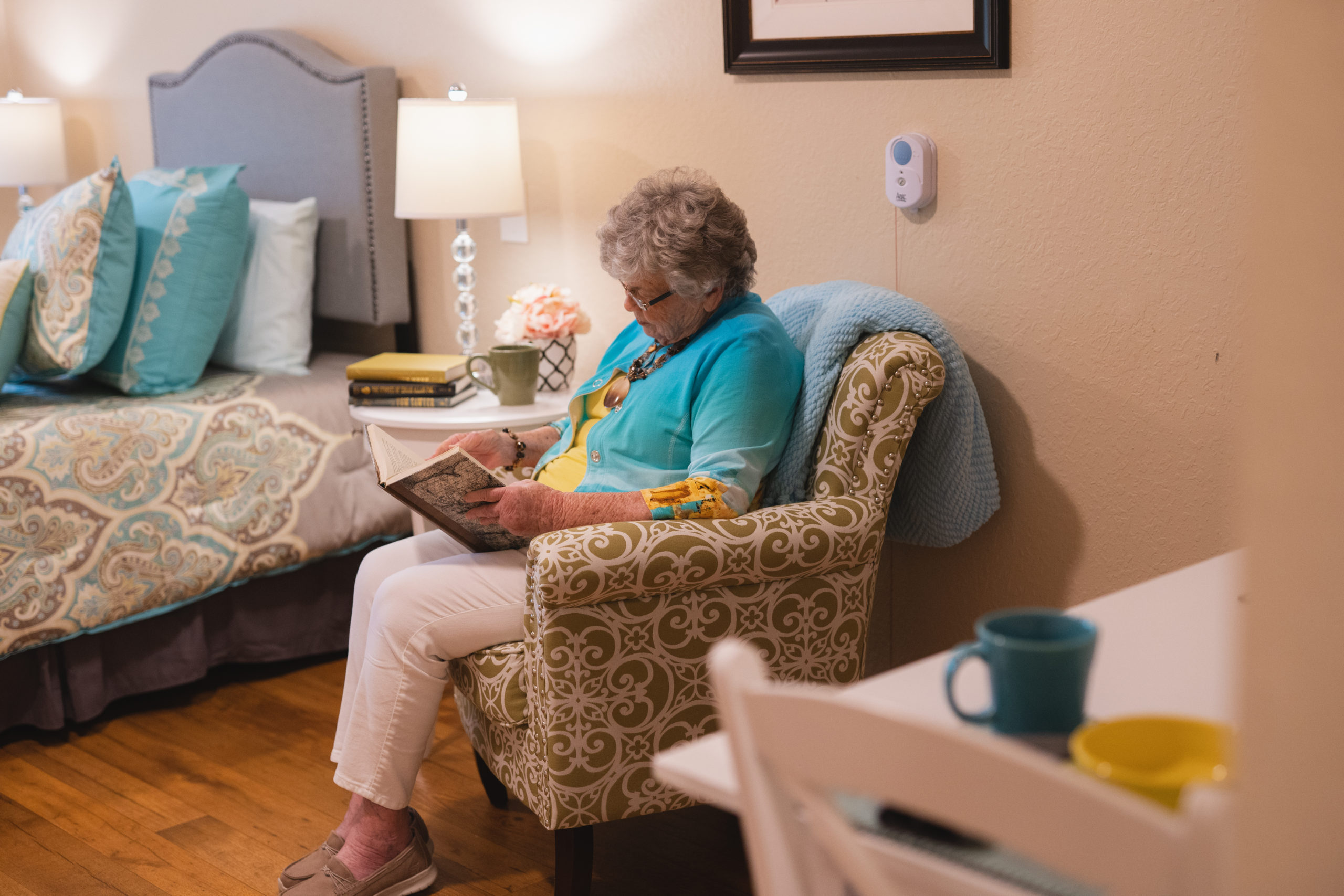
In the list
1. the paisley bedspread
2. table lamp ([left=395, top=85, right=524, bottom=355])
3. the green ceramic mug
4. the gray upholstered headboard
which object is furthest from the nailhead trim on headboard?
the green ceramic mug

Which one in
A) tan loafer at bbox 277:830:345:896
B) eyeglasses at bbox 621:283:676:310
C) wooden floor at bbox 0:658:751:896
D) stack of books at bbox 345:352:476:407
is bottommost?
wooden floor at bbox 0:658:751:896

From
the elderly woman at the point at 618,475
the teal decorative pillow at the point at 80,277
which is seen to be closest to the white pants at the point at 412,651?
the elderly woman at the point at 618,475

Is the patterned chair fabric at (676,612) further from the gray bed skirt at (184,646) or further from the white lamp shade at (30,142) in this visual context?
the white lamp shade at (30,142)

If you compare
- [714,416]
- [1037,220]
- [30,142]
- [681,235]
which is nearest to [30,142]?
[30,142]

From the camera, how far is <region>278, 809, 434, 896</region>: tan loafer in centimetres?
194

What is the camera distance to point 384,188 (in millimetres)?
3049

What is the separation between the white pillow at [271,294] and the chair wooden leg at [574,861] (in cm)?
162

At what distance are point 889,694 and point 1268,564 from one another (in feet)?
1.35

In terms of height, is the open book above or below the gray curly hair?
below

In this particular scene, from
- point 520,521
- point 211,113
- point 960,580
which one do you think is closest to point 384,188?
point 211,113

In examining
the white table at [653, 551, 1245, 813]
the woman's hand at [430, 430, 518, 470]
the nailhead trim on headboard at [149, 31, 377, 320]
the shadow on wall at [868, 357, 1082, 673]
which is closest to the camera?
the white table at [653, 551, 1245, 813]

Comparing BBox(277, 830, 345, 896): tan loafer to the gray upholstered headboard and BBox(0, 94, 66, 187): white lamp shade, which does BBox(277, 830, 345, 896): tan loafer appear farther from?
BBox(0, 94, 66, 187): white lamp shade

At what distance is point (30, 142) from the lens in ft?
12.7

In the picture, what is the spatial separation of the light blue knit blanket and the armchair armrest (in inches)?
5.7
